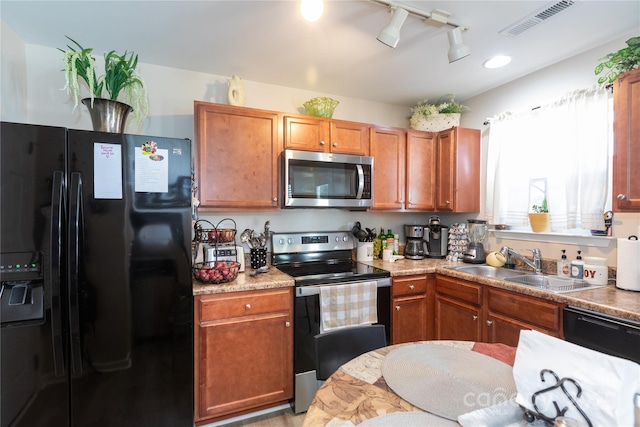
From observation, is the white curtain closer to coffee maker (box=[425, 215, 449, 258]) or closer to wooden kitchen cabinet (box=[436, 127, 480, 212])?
wooden kitchen cabinet (box=[436, 127, 480, 212])

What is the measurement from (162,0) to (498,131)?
8.85 feet

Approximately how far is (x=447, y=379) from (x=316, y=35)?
1942 mm

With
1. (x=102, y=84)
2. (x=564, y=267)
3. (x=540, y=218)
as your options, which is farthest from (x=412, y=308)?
(x=102, y=84)

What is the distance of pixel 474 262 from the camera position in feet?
8.77

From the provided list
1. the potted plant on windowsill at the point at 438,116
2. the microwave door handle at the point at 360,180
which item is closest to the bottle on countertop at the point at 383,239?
the microwave door handle at the point at 360,180

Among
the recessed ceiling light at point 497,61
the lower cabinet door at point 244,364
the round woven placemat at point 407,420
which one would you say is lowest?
the lower cabinet door at point 244,364

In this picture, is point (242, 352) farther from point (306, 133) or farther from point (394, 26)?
point (394, 26)

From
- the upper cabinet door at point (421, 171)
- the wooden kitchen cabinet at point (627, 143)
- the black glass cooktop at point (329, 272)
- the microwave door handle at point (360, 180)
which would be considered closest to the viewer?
the wooden kitchen cabinet at point (627, 143)

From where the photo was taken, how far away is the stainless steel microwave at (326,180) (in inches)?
91.0

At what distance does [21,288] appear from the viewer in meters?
1.41

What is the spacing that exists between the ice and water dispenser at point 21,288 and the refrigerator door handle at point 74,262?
0.11 metres

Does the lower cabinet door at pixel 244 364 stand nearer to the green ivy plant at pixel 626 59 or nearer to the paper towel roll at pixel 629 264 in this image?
the paper towel roll at pixel 629 264

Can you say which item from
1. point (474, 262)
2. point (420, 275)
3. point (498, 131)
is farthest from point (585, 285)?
point (498, 131)

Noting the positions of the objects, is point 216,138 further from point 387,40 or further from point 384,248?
point 384,248
